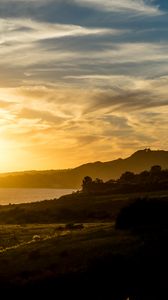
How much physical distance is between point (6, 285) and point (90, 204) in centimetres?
7330

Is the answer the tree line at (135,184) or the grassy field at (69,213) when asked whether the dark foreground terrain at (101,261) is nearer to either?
the grassy field at (69,213)

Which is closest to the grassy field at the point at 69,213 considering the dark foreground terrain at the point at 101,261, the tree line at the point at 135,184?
the tree line at the point at 135,184

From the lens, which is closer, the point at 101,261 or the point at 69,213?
the point at 101,261

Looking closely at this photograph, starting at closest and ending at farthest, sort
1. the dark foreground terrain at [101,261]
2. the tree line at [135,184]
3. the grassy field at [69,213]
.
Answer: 1. the dark foreground terrain at [101,261]
2. the grassy field at [69,213]
3. the tree line at [135,184]

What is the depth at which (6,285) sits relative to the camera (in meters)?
46.0

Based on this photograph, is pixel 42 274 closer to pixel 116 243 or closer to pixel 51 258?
pixel 51 258

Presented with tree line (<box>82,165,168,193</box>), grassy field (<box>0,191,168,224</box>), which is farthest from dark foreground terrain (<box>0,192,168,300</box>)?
tree line (<box>82,165,168,193</box>)

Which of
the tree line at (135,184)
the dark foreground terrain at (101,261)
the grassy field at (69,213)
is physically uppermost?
the tree line at (135,184)

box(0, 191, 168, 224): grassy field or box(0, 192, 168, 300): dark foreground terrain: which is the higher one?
box(0, 191, 168, 224): grassy field

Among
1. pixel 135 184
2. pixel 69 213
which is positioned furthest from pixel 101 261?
pixel 135 184

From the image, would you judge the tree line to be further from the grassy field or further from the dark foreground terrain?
the dark foreground terrain

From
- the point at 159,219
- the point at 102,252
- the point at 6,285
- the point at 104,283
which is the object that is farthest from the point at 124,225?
the point at 6,285

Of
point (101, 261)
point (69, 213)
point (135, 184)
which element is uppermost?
point (135, 184)

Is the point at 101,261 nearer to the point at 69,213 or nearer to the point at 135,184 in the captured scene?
the point at 69,213
